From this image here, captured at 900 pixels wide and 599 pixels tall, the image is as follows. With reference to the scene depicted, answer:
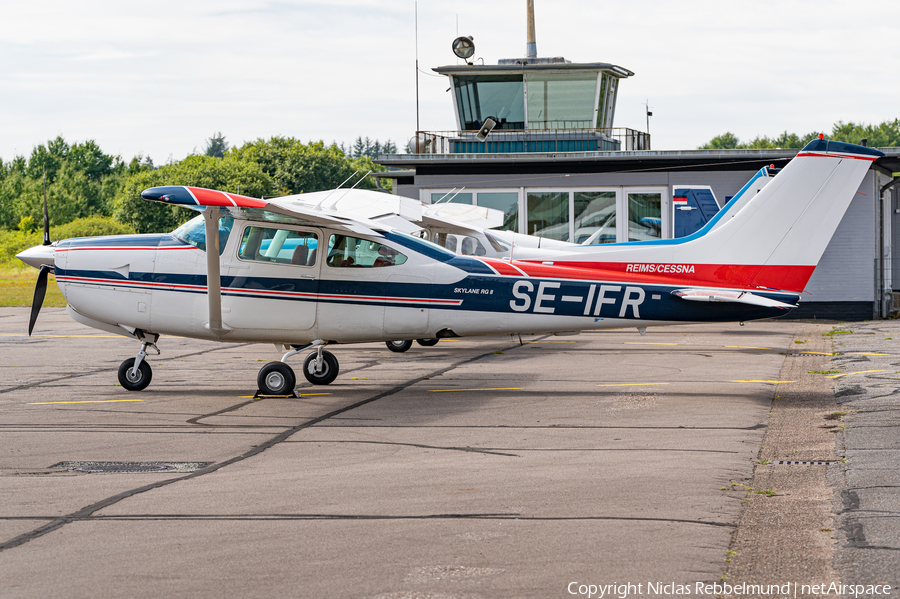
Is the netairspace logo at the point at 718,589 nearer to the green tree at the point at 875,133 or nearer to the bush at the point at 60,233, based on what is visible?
the bush at the point at 60,233

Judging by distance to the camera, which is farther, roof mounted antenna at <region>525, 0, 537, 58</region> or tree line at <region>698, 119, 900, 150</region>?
tree line at <region>698, 119, 900, 150</region>

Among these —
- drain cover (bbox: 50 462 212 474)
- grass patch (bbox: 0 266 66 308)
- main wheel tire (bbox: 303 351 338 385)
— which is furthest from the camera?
grass patch (bbox: 0 266 66 308)

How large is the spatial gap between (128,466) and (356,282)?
4647 millimetres

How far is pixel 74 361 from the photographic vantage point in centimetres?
1565

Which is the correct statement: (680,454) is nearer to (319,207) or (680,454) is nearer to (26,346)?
(319,207)

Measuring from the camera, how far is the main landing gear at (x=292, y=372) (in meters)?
11.3

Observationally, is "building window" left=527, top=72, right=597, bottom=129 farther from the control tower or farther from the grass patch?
the grass patch

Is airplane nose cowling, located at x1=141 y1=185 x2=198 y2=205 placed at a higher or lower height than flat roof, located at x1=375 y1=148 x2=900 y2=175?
lower

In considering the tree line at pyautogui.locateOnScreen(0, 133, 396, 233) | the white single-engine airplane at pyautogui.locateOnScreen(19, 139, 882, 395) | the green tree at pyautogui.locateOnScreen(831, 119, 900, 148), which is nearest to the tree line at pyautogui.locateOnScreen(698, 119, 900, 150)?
the green tree at pyautogui.locateOnScreen(831, 119, 900, 148)

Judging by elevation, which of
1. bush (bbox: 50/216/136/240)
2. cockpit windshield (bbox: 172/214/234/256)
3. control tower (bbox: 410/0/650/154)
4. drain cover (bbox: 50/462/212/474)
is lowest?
drain cover (bbox: 50/462/212/474)

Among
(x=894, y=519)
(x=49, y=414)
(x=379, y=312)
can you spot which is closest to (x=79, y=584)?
(x=894, y=519)

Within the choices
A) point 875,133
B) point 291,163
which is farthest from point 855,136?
point 291,163

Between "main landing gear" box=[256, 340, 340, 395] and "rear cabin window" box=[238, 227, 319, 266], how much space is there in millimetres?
1172

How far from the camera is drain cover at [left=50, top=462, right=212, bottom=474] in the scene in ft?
24.2
